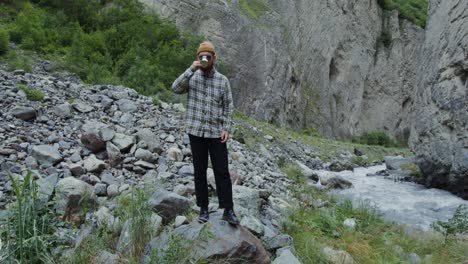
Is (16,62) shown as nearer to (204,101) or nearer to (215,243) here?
(204,101)

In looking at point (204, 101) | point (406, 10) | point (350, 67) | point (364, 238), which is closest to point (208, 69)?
point (204, 101)

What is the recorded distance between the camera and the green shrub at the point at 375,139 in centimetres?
3280

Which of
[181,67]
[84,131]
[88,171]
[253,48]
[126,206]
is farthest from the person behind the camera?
[253,48]

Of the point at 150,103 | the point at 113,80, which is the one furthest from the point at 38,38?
the point at 150,103

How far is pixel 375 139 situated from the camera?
3300cm

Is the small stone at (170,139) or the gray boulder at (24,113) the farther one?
the small stone at (170,139)

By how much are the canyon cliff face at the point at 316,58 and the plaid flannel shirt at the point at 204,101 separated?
18.4 meters

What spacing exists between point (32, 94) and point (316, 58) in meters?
25.6

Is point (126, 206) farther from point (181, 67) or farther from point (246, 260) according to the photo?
point (181, 67)

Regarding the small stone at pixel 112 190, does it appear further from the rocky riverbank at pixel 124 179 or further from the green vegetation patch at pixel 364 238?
the green vegetation patch at pixel 364 238

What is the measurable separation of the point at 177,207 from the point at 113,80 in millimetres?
8114

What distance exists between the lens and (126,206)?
4715 mm

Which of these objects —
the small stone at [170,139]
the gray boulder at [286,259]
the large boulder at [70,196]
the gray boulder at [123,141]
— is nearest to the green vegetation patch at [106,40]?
the small stone at [170,139]

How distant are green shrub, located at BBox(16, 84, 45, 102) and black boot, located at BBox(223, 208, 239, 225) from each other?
18.4 feet
